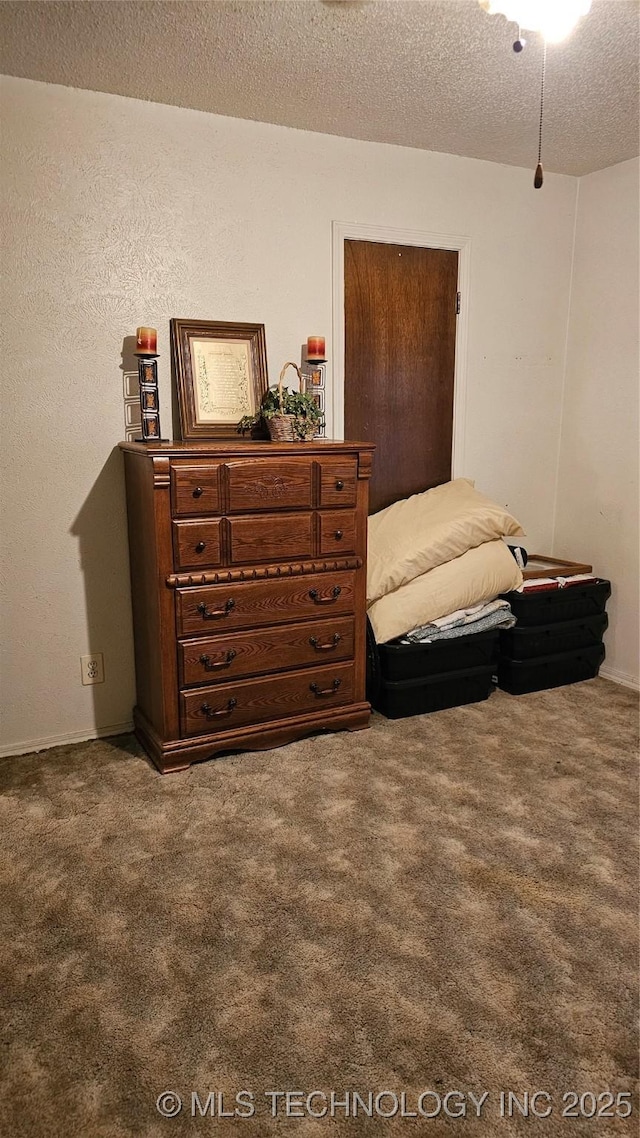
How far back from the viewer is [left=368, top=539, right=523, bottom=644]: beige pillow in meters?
3.03

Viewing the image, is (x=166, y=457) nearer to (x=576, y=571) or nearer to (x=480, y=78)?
(x=480, y=78)

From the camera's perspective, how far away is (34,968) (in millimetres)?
1717

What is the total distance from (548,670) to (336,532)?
131 centimetres

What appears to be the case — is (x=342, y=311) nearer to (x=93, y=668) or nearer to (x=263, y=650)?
(x=263, y=650)

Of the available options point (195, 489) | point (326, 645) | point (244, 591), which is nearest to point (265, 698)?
point (326, 645)

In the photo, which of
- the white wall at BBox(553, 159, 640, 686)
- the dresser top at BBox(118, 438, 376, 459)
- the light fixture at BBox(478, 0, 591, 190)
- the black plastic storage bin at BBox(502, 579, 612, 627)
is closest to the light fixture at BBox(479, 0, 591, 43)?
the light fixture at BBox(478, 0, 591, 190)

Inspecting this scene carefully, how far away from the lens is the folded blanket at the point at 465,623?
3.08m

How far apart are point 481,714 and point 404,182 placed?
2.34 meters

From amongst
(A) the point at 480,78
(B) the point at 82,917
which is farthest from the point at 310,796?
(A) the point at 480,78

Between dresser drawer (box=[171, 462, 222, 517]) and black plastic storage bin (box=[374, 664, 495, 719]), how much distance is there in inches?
42.9

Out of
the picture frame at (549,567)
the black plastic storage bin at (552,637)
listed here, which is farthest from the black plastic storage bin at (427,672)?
the picture frame at (549,567)

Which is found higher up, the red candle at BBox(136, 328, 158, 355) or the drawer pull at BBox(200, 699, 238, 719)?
the red candle at BBox(136, 328, 158, 355)

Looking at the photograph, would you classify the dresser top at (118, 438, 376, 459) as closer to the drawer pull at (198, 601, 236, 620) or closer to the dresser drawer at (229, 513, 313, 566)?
the dresser drawer at (229, 513, 313, 566)

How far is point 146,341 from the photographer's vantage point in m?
2.61
